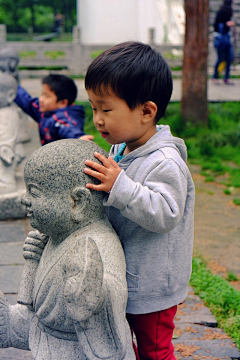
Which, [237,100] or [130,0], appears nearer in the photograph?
[237,100]

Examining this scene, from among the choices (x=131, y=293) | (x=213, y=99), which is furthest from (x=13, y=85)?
(x=213, y=99)

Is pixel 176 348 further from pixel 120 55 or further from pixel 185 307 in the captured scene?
pixel 120 55

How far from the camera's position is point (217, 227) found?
17.1 ft

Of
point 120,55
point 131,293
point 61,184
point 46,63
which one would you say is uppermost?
point 120,55

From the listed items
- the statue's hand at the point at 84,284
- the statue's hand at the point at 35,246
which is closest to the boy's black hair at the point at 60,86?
the statue's hand at the point at 35,246

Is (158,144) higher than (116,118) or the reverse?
the reverse

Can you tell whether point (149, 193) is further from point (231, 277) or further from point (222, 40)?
point (222, 40)

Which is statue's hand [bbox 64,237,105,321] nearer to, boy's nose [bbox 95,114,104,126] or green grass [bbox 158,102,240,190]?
boy's nose [bbox 95,114,104,126]

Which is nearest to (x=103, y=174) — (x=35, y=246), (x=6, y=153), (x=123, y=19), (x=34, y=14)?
(x=35, y=246)

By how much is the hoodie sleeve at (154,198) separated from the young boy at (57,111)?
2.54 metres

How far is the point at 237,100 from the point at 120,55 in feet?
31.2

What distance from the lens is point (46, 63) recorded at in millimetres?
14750

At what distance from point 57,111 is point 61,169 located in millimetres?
2792

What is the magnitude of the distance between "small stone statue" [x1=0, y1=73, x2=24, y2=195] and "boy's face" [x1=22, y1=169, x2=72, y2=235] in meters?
3.17
